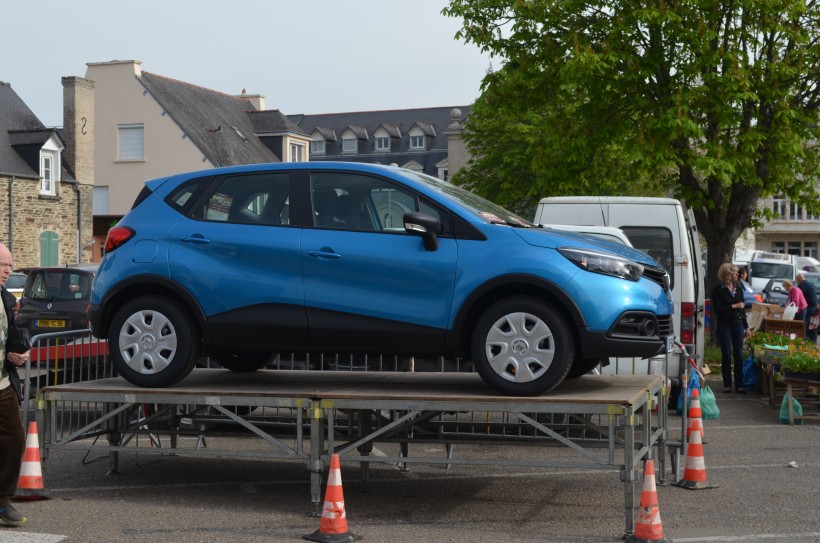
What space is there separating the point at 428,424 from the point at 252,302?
192 cm

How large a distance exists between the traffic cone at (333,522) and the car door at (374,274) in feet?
4.14

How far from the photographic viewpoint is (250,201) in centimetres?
887

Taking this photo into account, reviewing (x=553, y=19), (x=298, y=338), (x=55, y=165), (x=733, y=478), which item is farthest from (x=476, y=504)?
(x=55, y=165)

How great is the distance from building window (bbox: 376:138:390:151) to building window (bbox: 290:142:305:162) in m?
24.6

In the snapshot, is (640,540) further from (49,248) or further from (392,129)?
(392,129)

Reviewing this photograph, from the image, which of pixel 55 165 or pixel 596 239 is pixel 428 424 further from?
pixel 55 165

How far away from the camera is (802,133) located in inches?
875

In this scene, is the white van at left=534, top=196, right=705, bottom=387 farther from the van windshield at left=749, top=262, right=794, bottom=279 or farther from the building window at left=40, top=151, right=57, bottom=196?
the building window at left=40, top=151, right=57, bottom=196

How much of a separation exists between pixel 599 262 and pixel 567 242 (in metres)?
0.28

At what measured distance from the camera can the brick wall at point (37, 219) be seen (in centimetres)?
4284

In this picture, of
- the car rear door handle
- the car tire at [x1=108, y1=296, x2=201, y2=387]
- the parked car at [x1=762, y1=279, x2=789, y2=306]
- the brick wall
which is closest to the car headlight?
the car rear door handle

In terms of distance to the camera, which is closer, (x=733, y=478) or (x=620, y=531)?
(x=620, y=531)

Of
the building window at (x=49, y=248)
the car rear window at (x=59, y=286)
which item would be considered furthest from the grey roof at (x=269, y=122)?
the car rear window at (x=59, y=286)

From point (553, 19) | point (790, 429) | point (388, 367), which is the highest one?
point (553, 19)
